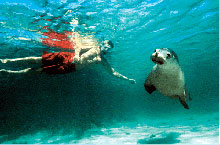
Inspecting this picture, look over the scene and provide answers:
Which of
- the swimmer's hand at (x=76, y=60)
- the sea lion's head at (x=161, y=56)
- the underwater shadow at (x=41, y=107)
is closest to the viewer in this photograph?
the sea lion's head at (x=161, y=56)

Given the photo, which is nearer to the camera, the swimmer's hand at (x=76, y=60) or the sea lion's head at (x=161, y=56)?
the sea lion's head at (x=161, y=56)

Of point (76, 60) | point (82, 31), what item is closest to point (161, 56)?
point (76, 60)

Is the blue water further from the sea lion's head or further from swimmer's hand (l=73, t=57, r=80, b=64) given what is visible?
the sea lion's head

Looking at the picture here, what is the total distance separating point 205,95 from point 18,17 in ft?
437

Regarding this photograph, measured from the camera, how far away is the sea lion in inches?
104

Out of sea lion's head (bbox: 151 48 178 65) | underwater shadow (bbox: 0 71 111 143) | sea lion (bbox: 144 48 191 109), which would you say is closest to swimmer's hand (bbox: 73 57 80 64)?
sea lion (bbox: 144 48 191 109)

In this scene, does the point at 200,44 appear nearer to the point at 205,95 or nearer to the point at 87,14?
the point at 87,14

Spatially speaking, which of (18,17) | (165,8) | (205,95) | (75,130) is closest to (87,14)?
(18,17)

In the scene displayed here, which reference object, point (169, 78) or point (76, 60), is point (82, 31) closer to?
point (76, 60)

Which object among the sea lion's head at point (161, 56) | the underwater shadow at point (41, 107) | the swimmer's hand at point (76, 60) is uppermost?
the swimmer's hand at point (76, 60)

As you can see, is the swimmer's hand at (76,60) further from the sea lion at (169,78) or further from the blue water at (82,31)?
the sea lion at (169,78)

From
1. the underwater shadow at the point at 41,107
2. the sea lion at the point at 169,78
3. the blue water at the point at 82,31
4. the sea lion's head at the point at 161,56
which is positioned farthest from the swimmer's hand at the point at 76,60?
the underwater shadow at the point at 41,107

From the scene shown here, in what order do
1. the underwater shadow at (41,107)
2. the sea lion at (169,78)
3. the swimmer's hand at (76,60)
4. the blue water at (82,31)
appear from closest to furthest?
the sea lion at (169,78)
the swimmer's hand at (76,60)
the blue water at (82,31)
the underwater shadow at (41,107)

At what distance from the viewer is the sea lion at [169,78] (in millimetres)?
2631
